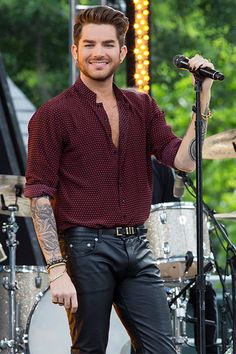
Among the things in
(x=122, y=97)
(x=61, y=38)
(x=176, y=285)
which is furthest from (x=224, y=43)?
(x=122, y=97)

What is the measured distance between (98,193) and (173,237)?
3676 millimetres

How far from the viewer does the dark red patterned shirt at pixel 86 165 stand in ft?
→ 18.5

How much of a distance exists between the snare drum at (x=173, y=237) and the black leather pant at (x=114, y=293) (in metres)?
3.53

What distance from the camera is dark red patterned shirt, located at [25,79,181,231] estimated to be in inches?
222

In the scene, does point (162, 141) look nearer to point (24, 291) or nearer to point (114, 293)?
point (114, 293)

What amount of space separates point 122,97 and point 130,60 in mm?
4310

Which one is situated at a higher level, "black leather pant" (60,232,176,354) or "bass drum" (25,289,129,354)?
"black leather pant" (60,232,176,354)

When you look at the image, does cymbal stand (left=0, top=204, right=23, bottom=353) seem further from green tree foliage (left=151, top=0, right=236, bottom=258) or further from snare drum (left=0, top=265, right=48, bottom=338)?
green tree foliage (left=151, top=0, right=236, bottom=258)

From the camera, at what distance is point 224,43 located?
17.9m

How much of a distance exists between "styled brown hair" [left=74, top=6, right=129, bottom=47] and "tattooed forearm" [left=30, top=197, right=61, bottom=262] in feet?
2.62

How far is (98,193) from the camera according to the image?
564 centimetres

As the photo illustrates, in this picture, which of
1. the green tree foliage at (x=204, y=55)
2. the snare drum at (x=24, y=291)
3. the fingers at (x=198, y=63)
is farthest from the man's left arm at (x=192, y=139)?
the green tree foliage at (x=204, y=55)

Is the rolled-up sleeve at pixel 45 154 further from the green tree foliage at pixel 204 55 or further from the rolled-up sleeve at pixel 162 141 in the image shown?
the green tree foliage at pixel 204 55

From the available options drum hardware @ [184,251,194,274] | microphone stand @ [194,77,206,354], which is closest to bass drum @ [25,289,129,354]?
drum hardware @ [184,251,194,274]
